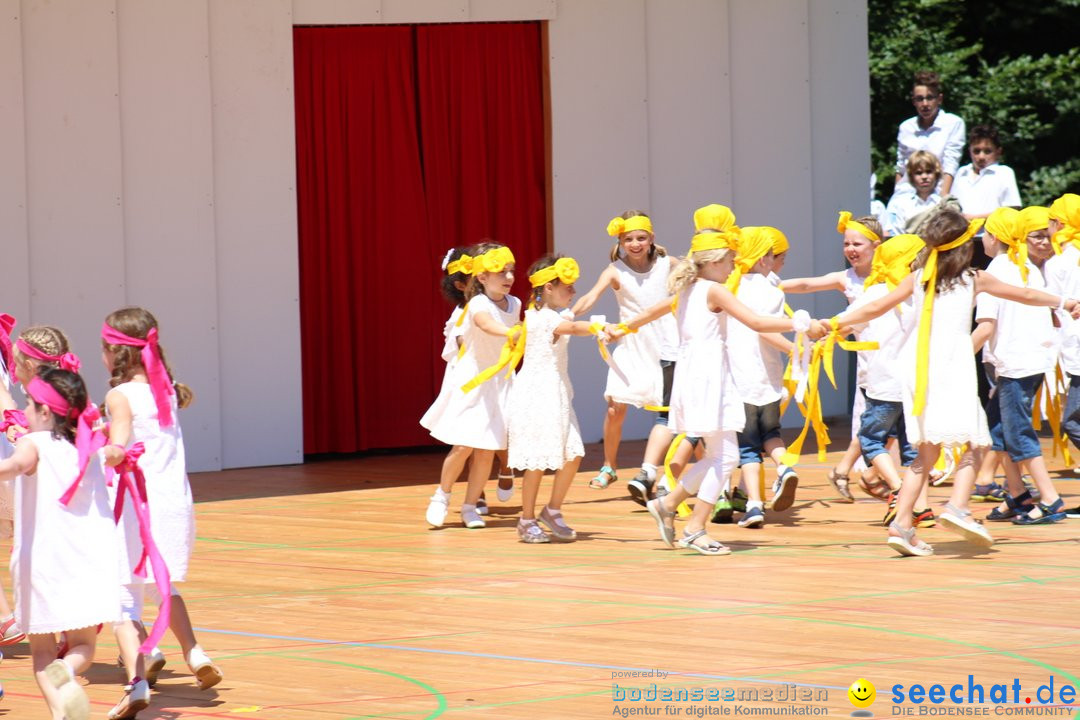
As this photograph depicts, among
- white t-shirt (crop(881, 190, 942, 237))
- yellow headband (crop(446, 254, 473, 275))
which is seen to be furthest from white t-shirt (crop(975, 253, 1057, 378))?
white t-shirt (crop(881, 190, 942, 237))

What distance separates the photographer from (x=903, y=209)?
12.9 metres

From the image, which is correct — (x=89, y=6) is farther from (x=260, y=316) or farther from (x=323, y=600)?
(x=323, y=600)

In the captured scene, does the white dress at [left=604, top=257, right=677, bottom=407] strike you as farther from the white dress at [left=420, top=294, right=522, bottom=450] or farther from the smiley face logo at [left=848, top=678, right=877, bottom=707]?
the smiley face logo at [left=848, top=678, right=877, bottom=707]

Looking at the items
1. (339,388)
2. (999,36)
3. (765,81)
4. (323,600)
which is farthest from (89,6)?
(999,36)

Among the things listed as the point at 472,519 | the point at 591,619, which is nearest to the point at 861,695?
the point at 591,619

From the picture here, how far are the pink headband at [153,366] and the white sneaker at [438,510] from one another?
3617 millimetres

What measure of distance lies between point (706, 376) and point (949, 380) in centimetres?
115

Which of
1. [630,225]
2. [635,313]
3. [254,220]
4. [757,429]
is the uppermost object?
[254,220]

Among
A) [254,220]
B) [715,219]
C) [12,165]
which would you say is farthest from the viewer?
[254,220]

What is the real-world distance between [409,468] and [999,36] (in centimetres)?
1462

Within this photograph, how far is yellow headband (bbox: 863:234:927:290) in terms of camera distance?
904 centimetres

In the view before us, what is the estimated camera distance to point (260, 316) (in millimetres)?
12875

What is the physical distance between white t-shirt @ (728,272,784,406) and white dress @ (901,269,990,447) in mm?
1309

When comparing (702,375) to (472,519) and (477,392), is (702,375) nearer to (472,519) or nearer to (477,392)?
(477,392)
